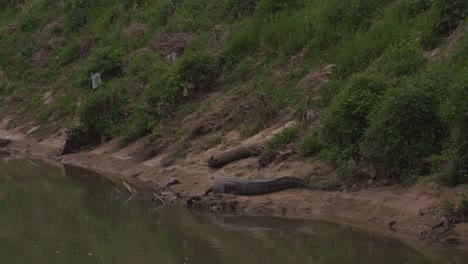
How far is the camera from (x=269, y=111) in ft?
62.4

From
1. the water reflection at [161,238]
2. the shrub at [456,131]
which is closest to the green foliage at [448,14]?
the shrub at [456,131]

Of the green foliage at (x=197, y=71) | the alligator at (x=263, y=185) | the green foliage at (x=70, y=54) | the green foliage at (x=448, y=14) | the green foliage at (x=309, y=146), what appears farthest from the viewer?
the green foliage at (x=70, y=54)

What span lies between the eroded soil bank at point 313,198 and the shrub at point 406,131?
1.42 ft

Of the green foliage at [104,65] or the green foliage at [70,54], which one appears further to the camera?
the green foliage at [70,54]

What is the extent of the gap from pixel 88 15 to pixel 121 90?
9723mm

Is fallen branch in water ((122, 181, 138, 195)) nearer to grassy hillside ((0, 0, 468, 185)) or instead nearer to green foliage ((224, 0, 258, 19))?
grassy hillside ((0, 0, 468, 185))

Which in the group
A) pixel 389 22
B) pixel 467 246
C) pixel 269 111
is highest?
pixel 389 22

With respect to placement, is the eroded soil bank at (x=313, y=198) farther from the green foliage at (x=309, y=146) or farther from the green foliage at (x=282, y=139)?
the green foliage at (x=282, y=139)

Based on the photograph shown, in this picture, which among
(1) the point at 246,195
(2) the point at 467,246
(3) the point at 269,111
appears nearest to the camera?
(2) the point at 467,246

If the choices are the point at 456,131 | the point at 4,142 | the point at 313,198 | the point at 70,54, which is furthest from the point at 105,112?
the point at 456,131

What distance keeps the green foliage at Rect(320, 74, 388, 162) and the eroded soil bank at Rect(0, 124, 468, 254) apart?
0.43 metres

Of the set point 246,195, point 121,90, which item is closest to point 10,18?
point 121,90

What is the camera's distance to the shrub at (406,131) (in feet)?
45.1

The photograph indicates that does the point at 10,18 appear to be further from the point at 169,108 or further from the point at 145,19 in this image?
the point at 169,108
